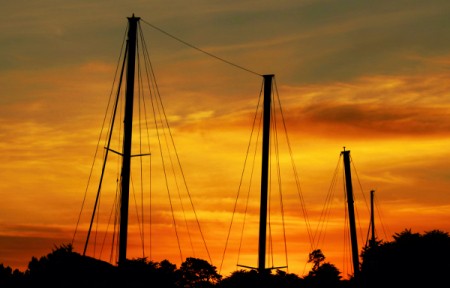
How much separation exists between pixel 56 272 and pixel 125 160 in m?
16.5

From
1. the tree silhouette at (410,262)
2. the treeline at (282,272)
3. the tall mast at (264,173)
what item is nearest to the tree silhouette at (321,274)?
the treeline at (282,272)

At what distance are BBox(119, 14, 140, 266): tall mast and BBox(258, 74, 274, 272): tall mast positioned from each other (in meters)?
12.7

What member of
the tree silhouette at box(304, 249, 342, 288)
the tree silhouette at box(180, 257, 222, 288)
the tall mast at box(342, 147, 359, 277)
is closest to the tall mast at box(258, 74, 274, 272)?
the tall mast at box(342, 147, 359, 277)

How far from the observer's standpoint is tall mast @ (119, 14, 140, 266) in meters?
45.7

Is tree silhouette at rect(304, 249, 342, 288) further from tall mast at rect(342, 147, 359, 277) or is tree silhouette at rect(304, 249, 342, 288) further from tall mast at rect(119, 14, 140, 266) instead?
tall mast at rect(119, 14, 140, 266)

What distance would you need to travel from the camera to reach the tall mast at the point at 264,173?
56719 mm

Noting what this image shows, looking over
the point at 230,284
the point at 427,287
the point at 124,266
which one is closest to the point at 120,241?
the point at 124,266

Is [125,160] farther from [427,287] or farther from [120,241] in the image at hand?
[427,287]

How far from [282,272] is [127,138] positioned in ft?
220

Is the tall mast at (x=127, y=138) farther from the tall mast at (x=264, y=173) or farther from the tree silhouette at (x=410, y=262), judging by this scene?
the tree silhouette at (x=410, y=262)

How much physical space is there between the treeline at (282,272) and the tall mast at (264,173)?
1215mm

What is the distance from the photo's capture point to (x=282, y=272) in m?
112

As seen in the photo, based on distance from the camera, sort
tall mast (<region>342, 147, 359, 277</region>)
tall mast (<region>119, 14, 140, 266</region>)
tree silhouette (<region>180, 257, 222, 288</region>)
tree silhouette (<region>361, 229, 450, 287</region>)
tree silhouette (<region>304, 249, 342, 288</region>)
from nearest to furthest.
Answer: tall mast (<region>119, 14, 140, 266</region>)
tree silhouette (<region>361, 229, 450, 287</region>)
tall mast (<region>342, 147, 359, 277</region>)
tree silhouette (<region>304, 249, 342, 288</region>)
tree silhouette (<region>180, 257, 222, 288</region>)

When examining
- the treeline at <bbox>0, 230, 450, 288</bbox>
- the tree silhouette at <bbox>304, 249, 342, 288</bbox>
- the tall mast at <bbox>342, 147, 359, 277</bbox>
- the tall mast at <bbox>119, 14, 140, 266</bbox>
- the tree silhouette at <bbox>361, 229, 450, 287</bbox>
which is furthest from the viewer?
the tree silhouette at <bbox>304, 249, 342, 288</bbox>
